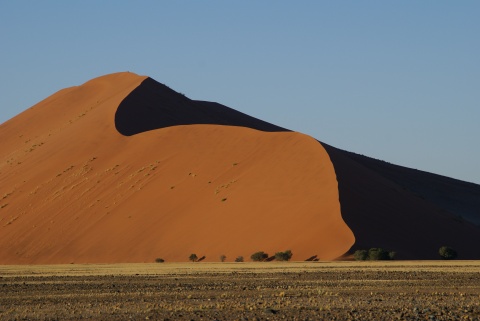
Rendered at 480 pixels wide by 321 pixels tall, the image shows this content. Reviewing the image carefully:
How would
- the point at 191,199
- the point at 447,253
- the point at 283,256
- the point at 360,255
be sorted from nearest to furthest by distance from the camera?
the point at 360,255
the point at 283,256
the point at 447,253
the point at 191,199

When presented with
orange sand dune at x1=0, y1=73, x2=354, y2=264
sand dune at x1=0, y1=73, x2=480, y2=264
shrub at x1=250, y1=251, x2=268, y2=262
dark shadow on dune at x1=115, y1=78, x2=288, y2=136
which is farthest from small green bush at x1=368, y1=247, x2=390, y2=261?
dark shadow on dune at x1=115, y1=78, x2=288, y2=136

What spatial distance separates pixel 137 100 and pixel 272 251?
40.3 m

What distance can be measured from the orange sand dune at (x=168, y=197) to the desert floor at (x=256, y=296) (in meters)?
15.7

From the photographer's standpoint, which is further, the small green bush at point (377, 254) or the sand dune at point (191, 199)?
the sand dune at point (191, 199)

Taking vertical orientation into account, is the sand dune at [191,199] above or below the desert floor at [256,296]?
above

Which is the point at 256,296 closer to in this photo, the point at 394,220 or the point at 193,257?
the point at 193,257

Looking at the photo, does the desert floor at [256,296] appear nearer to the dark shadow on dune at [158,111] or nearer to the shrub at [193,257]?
the shrub at [193,257]

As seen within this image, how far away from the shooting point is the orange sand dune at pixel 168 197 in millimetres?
54688

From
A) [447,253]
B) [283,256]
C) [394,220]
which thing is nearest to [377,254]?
[283,256]

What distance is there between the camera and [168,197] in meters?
64.7

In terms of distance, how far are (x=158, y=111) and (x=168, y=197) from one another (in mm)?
24576

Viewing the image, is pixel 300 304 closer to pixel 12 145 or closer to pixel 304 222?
pixel 304 222

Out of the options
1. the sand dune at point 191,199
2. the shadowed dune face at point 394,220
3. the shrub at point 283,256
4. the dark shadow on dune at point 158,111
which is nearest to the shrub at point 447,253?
the shadowed dune face at point 394,220

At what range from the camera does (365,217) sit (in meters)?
54.0
